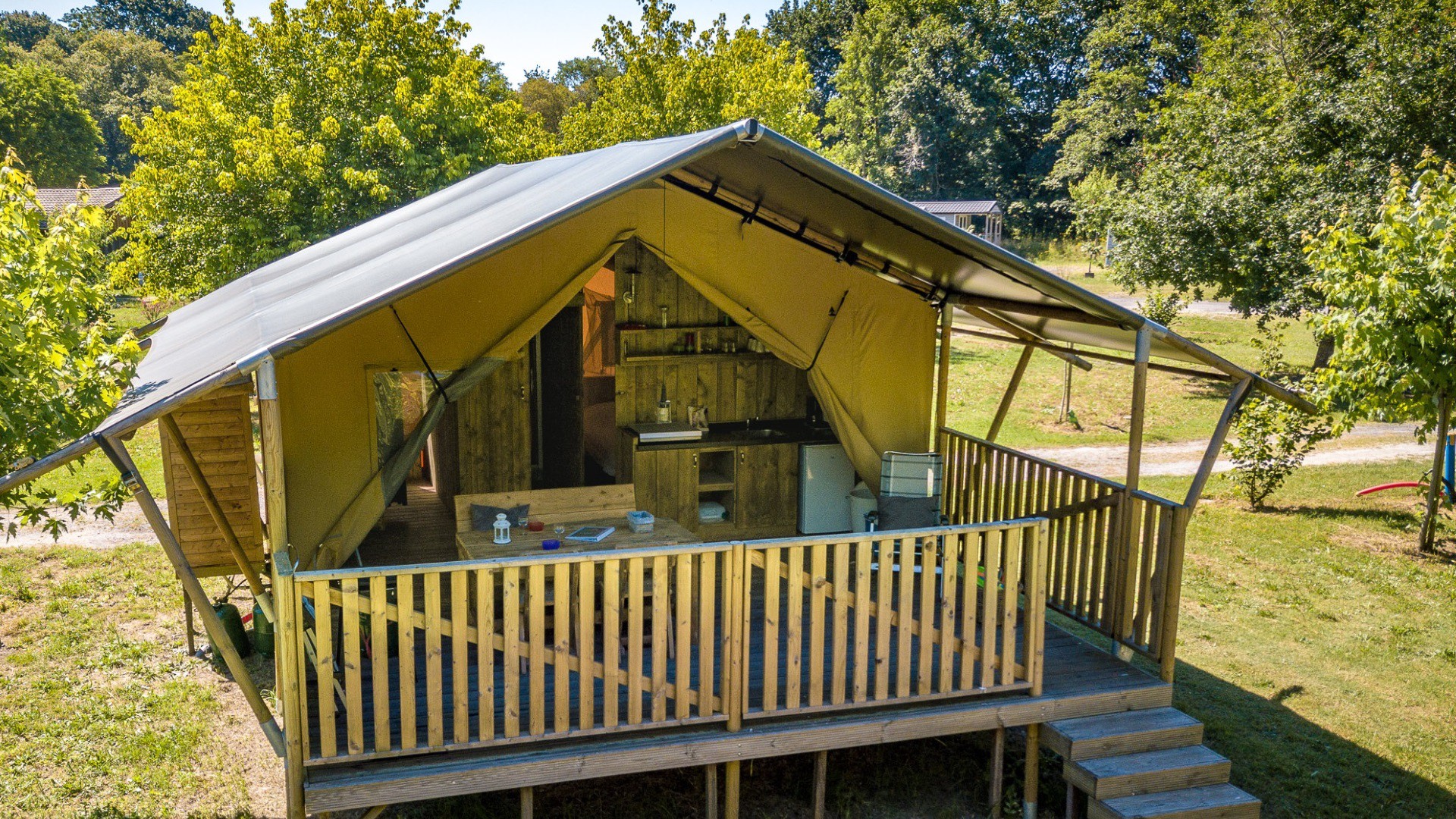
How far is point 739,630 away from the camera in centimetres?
462

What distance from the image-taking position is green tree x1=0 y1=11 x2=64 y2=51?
65.9 meters

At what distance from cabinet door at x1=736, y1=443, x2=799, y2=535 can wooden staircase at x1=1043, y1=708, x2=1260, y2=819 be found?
326 centimetres

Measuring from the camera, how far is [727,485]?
7.88m

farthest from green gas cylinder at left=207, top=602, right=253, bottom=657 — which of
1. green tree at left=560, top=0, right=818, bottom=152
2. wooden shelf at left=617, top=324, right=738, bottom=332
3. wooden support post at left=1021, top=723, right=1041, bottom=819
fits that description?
green tree at left=560, top=0, right=818, bottom=152

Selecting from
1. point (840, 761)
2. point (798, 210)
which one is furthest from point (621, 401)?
point (840, 761)

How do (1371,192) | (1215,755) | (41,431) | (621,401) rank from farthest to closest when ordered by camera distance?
(1371,192) → (621,401) → (1215,755) → (41,431)

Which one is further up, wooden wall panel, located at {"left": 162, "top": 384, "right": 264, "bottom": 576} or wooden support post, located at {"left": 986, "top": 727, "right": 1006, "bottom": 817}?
wooden wall panel, located at {"left": 162, "top": 384, "right": 264, "bottom": 576}

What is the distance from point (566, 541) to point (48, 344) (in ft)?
A: 8.86

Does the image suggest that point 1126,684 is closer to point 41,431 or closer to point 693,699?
point 693,699

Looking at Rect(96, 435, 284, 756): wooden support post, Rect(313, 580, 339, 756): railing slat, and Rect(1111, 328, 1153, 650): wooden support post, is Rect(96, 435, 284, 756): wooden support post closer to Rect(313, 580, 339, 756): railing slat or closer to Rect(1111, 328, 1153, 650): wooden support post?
A: Rect(313, 580, 339, 756): railing slat

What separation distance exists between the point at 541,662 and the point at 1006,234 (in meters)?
38.9

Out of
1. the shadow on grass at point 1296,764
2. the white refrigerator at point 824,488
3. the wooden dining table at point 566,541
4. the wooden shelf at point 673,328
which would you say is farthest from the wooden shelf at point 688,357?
the shadow on grass at point 1296,764

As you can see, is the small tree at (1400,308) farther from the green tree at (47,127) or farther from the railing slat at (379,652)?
the green tree at (47,127)

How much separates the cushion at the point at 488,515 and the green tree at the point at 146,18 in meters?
82.0
